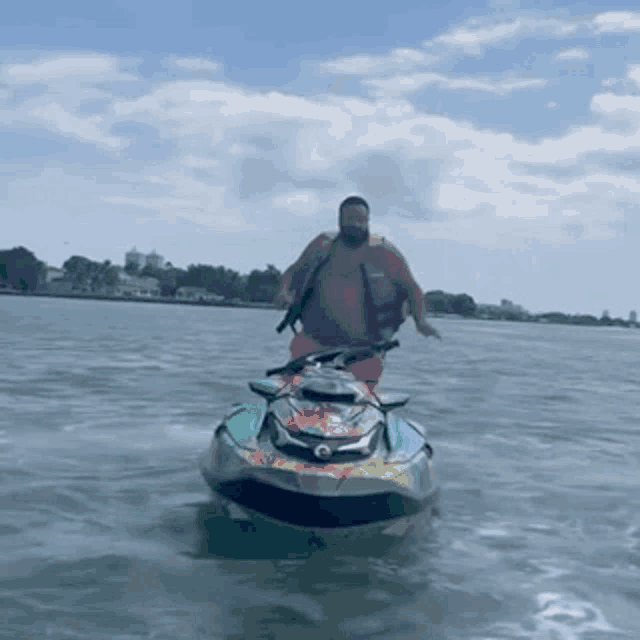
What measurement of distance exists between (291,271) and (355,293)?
1.89ft

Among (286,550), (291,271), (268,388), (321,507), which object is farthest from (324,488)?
(291,271)

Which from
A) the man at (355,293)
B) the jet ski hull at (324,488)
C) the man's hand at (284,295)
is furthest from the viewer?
the man's hand at (284,295)

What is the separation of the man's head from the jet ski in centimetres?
102

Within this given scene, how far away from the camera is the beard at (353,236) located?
7363 millimetres

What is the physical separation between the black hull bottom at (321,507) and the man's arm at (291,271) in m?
1.74

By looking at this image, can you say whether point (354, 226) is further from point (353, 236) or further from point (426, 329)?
point (426, 329)

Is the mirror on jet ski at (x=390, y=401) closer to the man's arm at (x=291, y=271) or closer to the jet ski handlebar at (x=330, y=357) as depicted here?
the jet ski handlebar at (x=330, y=357)

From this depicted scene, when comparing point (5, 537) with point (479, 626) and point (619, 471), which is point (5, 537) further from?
point (619, 471)

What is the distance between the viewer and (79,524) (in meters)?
6.95

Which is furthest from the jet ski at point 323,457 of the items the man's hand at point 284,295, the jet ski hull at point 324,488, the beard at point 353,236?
the beard at point 353,236

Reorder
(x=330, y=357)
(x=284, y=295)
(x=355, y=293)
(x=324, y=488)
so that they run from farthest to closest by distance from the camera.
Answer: (x=284, y=295)
(x=355, y=293)
(x=330, y=357)
(x=324, y=488)

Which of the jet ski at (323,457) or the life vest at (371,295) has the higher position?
the life vest at (371,295)

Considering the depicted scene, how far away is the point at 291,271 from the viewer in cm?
764

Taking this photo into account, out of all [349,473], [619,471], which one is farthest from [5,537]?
[619,471]
